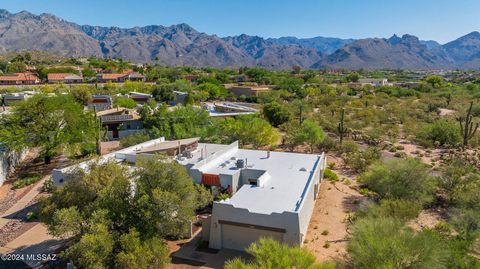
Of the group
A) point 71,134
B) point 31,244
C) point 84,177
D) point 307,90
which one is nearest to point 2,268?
point 31,244

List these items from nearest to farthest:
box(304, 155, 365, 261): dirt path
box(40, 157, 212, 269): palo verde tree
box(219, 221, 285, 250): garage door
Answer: box(40, 157, 212, 269): palo verde tree
box(219, 221, 285, 250): garage door
box(304, 155, 365, 261): dirt path

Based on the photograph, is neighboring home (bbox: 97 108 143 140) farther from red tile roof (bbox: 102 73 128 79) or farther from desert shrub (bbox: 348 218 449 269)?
red tile roof (bbox: 102 73 128 79)

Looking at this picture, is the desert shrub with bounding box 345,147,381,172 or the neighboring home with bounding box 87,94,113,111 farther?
the neighboring home with bounding box 87,94,113,111

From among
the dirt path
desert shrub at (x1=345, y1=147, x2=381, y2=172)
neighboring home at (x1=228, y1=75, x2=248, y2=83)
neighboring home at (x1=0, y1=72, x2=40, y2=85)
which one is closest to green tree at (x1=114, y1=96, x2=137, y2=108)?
desert shrub at (x1=345, y1=147, x2=381, y2=172)

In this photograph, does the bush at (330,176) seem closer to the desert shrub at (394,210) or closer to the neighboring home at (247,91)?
the desert shrub at (394,210)

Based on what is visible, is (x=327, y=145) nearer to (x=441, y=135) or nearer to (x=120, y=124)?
(x=441, y=135)

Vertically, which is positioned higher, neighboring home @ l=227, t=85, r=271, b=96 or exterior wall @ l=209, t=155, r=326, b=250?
neighboring home @ l=227, t=85, r=271, b=96
